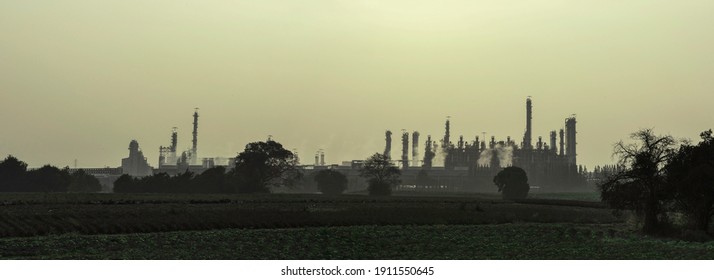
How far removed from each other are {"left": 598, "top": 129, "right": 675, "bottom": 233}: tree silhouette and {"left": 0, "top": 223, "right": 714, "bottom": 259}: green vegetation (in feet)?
6.29

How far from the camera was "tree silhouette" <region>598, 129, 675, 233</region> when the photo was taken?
184ft

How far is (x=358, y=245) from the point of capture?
49.7 meters

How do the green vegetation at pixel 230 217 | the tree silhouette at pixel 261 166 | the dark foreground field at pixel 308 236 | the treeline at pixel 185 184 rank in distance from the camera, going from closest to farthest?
the dark foreground field at pixel 308 236 → the green vegetation at pixel 230 217 → the treeline at pixel 185 184 → the tree silhouette at pixel 261 166

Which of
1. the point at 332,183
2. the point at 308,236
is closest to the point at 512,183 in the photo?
the point at 332,183

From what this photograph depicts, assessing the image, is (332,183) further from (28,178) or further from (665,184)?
(665,184)

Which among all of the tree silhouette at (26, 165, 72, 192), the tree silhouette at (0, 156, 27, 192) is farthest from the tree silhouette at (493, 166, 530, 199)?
the tree silhouette at (0, 156, 27, 192)

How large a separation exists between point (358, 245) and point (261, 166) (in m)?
105

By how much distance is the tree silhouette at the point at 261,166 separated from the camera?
14350cm

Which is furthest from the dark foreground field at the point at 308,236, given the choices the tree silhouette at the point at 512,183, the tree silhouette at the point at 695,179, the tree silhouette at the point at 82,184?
the tree silhouette at the point at 82,184

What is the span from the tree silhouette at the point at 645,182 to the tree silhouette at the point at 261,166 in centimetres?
9021

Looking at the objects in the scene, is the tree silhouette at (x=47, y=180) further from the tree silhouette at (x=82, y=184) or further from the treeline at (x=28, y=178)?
the tree silhouette at (x=82, y=184)

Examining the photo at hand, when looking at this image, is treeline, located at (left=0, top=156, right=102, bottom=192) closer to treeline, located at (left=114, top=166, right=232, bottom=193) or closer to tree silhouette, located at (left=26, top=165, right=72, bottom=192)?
tree silhouette, located at (left=26, top=165, right=72, bottom=192)

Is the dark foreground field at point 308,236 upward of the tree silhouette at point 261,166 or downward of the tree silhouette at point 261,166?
downward

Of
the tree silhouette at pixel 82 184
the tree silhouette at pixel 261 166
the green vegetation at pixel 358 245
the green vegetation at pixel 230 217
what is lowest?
the green vegetation at pixel 358 245
